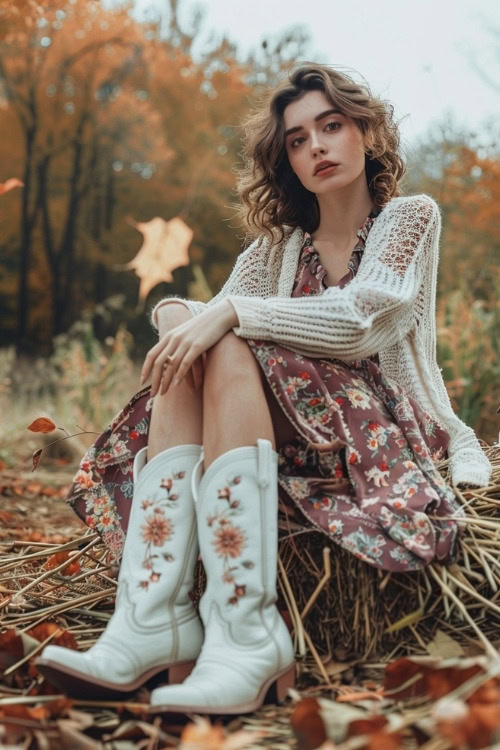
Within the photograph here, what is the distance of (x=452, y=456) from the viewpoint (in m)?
1.84

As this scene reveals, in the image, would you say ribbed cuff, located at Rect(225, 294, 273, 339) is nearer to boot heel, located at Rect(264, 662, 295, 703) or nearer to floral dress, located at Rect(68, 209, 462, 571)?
floral dress, located at Rect(68, 209, 462, 571)

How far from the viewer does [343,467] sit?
158 centimetres

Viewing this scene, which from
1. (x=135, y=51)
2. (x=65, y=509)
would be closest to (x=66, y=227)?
(x=135, y=51)

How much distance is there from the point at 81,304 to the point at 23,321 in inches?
44.6

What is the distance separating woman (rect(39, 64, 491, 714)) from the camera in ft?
4.41

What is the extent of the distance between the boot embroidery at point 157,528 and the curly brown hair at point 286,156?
0.92 metres

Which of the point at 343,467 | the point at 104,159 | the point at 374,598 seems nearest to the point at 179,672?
the point at 374,598

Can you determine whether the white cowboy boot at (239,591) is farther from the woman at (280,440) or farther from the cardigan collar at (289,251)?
the cardigan collar at (289,251)

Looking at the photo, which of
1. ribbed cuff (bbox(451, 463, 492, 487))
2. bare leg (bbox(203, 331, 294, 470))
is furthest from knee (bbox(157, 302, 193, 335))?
ribbed cuff (bbox(451, 463, 492, 487))

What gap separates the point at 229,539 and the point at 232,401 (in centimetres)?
24

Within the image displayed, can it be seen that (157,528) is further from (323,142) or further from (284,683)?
(323,142)

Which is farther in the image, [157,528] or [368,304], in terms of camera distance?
[368,304]

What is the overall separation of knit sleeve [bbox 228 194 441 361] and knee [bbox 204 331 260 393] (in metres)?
0.02

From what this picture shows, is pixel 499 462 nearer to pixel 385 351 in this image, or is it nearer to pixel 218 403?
pixel 385 351
